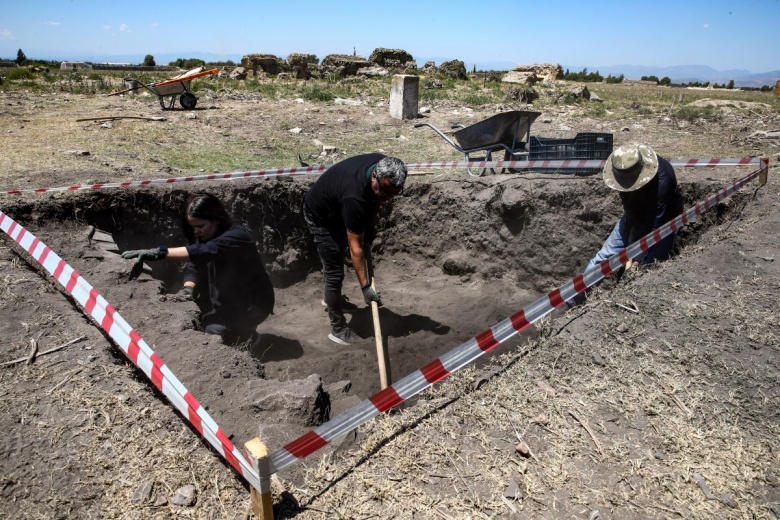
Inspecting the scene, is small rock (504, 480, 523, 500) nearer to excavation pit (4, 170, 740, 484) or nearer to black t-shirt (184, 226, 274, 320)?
excavation pit (4, 170, 740, 484)

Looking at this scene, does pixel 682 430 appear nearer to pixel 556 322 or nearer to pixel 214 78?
pixel 556 322

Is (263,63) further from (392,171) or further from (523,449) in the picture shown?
(523,449)

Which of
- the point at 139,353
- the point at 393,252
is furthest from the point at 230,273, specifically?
the point at 393,252

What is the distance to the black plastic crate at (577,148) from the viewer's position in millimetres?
7035

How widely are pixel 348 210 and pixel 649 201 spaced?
2.69 metres

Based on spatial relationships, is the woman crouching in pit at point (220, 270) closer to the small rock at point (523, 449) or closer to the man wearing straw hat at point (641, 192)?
the small rock at point (523, 449)

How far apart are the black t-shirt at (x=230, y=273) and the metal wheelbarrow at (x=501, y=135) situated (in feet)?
12.9

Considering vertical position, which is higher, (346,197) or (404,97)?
(404,97)

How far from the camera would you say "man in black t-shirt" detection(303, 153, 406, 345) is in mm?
4152

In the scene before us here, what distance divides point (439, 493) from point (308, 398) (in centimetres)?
110

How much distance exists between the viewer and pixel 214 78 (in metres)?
21.1

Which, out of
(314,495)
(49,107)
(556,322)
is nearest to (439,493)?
(314,495)

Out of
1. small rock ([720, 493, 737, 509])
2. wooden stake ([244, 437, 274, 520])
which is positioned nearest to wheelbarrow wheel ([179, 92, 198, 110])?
wooden stake ([244, 437, 274, 520])

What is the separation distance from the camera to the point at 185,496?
2.41 m
